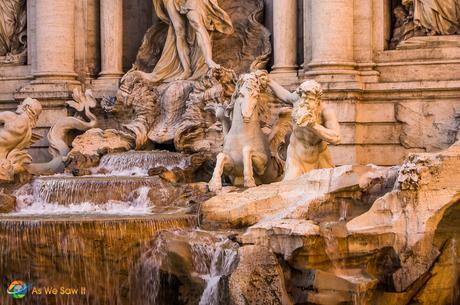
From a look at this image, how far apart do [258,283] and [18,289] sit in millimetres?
3443

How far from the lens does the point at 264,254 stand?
531 inches

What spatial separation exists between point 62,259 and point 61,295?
468 mm

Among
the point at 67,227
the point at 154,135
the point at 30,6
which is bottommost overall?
the point at 67,227

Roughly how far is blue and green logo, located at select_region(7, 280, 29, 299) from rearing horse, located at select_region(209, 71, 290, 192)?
341 centimetres

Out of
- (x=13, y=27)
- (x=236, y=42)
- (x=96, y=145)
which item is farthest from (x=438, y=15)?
(x=13, y=27)

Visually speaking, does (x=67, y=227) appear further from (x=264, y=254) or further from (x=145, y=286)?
(x=264, y=254)

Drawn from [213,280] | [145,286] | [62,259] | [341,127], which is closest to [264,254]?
[213,280]

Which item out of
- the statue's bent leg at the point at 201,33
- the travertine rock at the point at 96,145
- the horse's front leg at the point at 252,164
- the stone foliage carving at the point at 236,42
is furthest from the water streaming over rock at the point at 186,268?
the stone foliage carving at the point at 236,42

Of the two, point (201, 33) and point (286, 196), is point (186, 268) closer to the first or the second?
point (286, 196)

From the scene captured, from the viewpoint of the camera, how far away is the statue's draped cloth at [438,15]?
65.3 ft

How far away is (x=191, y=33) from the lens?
2130cm

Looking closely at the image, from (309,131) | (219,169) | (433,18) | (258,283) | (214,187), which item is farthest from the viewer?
(433,18)

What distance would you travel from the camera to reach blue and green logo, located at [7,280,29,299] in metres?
14.7

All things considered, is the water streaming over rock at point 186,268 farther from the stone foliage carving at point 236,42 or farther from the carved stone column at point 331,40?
the stone foliage carving at point 236,42
